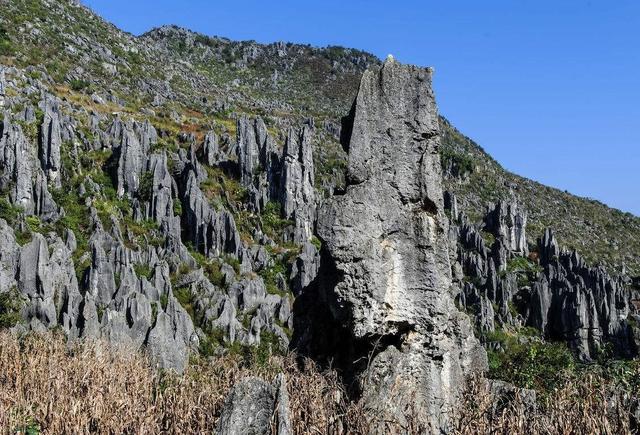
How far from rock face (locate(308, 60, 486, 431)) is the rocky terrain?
0.02m

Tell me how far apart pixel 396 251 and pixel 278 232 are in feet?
166

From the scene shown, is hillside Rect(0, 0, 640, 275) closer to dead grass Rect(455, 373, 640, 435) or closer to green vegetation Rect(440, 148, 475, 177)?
green vegetation Rect(440, 148, 475, 177)

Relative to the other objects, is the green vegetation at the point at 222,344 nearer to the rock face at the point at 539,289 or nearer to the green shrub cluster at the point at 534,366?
the green shrub cluster at the point at 534,366

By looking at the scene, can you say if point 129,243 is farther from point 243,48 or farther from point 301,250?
point 243,48

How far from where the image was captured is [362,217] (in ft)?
25.7

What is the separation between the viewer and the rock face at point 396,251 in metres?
7.55

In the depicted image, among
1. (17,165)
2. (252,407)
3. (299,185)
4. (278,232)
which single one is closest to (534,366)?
(252,407)

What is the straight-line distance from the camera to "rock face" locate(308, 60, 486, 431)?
7555 mm

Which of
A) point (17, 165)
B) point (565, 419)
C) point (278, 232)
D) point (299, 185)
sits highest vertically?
point (299, 185)

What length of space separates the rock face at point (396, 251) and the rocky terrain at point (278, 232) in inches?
1.0

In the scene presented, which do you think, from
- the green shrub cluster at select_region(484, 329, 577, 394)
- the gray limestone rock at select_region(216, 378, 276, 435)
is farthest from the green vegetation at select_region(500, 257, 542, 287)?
the gray limestone rock at select_region(216, 378, 276, 435)

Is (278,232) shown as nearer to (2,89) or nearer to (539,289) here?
(2,89)

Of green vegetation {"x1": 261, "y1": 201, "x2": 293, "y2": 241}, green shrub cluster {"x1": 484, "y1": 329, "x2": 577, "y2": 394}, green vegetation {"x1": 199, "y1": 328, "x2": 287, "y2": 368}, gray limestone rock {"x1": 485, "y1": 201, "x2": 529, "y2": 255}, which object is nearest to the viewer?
green shrub cluster {"x1": 484, "y1": 329, "x2": 577, "y2": 394}

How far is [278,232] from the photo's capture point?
5816 cm
